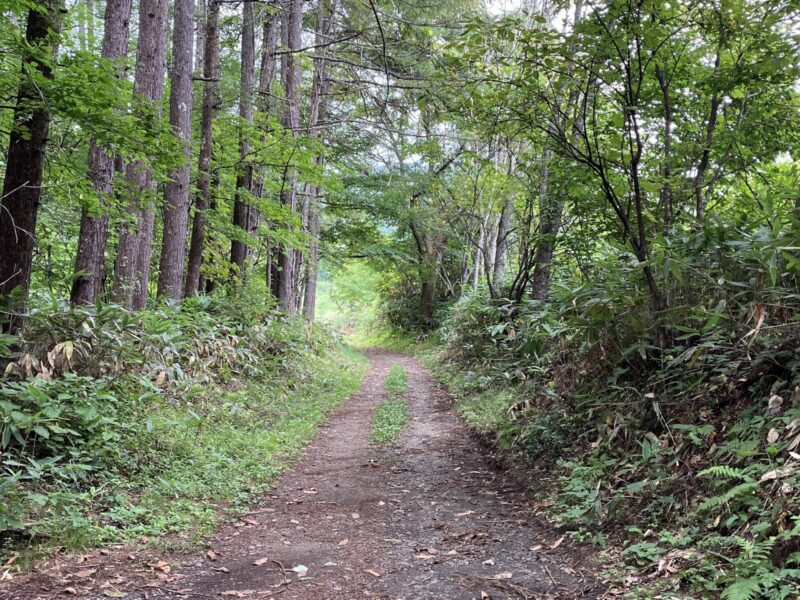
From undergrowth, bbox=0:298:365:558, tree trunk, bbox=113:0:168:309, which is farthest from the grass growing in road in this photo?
tree trunk, bbox=113:0:168:309

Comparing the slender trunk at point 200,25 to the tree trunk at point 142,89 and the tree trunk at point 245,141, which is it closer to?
the tree trunk at point 245,141

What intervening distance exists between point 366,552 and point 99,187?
230 inches

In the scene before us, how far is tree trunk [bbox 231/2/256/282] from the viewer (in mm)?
10859

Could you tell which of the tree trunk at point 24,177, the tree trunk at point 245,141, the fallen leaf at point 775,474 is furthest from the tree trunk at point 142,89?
the fallen leaf at point 775,474

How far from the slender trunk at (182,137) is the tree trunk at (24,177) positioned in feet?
11.9

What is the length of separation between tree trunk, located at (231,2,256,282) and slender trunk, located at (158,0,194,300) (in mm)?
1083

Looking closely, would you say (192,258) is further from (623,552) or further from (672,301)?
(623,552)

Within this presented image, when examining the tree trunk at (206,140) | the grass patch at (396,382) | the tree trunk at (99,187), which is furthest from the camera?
the grass patch at (396,382)

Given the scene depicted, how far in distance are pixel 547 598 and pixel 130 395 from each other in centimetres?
477

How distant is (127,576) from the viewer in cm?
351

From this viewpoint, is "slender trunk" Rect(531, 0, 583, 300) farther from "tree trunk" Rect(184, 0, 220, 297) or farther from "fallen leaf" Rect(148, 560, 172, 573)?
"fallen leaf" Rect(148, 560, 172, 573)

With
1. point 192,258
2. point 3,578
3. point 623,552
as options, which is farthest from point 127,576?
point 192,258

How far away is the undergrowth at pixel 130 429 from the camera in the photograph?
4047mm

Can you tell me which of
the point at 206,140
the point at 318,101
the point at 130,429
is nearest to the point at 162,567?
the point at 130,429
